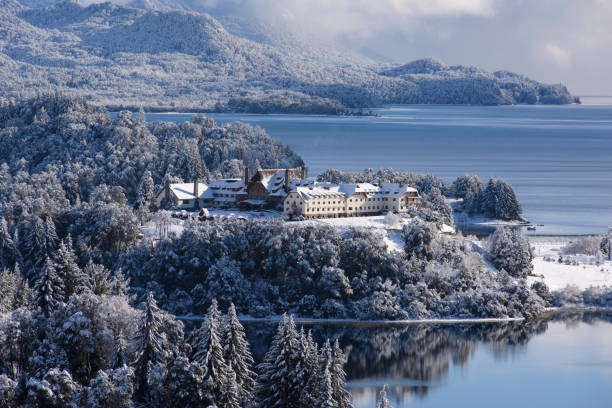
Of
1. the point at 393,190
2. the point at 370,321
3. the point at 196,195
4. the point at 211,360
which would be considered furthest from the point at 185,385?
the point at 196,195

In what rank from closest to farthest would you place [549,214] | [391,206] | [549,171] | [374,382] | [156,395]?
[156,395], [374,382], [391,206], [549,214], [549,171]

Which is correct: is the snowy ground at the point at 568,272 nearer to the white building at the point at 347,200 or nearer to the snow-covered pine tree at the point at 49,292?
the white building at the point at 347,200

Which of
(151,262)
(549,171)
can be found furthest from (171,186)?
(549,171)

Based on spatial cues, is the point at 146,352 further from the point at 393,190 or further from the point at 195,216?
the point at 393,190

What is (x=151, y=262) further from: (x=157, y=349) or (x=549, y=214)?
(x=549, y=214)

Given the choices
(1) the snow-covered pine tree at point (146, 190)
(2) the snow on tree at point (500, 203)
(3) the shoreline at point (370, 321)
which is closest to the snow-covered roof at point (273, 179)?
(1) the snow-covered pine tree at point (146, 190)
